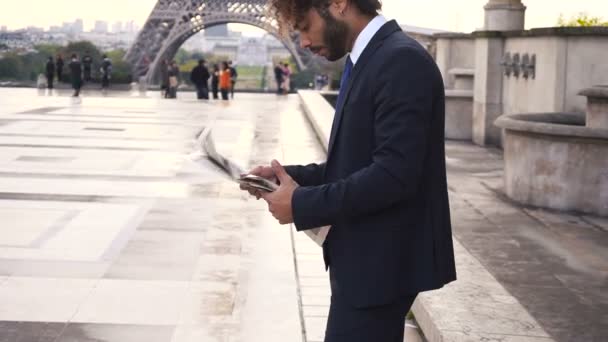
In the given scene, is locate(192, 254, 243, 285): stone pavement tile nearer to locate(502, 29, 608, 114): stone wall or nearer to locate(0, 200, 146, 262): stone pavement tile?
locate(0, 200, 146, 262): stone pavement tile

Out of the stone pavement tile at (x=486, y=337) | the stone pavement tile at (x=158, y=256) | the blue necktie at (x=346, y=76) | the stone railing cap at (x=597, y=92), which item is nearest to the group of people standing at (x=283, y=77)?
the stone railing cap at (x=597, y=92)

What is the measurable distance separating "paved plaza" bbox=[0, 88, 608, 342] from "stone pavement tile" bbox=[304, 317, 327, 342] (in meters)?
0.01

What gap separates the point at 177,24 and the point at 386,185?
59141 millimetres

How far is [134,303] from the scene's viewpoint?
604 centimetres

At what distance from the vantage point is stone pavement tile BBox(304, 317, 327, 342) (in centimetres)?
543

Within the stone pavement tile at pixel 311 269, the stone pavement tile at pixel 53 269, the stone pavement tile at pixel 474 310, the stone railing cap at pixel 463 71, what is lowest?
the stone pavement tile at pixel 311 269

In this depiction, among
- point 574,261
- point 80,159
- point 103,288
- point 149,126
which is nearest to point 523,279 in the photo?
point 574,261

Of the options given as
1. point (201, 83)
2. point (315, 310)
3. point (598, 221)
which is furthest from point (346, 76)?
point (201, 83)

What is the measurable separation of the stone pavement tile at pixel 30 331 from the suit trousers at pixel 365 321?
2642 millimetres

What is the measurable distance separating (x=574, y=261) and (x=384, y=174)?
14.3 ft

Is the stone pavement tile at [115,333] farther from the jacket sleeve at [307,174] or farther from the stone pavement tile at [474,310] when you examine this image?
the jacket sleeve at [307,174]

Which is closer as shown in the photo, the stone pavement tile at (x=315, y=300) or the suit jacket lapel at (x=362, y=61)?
the suit jacket lapel at (x=362, y=61)

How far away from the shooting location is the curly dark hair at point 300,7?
292 centimetres

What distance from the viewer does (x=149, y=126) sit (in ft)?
61.2
